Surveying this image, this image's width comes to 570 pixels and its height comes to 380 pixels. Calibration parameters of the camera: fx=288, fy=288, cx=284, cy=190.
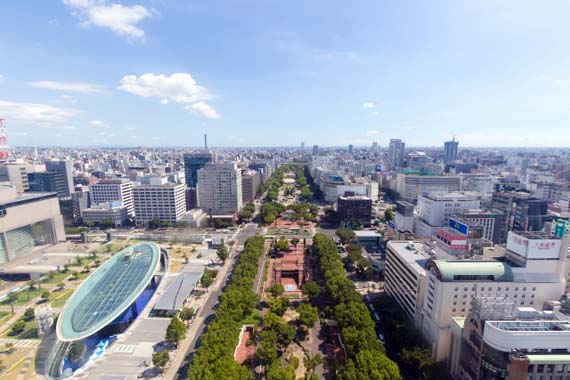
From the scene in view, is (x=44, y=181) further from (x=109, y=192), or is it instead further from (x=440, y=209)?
(x=440, y=209)

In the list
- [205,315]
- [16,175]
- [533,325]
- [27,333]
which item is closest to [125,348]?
[205,315]

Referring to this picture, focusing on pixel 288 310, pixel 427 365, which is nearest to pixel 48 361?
pixel 288 310

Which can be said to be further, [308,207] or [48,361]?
[308,207]

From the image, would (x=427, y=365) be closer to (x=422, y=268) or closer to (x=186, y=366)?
(x=422, y=268)

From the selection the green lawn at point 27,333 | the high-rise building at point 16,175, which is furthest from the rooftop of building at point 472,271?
the high-rise building at point 16,175

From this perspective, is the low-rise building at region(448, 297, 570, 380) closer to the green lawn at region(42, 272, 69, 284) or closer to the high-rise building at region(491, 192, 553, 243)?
the high-rise building at region(491, 192, 553, 243)

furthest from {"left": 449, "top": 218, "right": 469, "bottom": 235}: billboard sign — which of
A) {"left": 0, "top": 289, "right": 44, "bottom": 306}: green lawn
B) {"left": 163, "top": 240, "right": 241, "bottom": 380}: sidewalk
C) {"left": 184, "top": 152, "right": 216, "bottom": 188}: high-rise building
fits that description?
{"left": 184, "top": 152, "right": 216, "bottom": 188}: high-rise building
